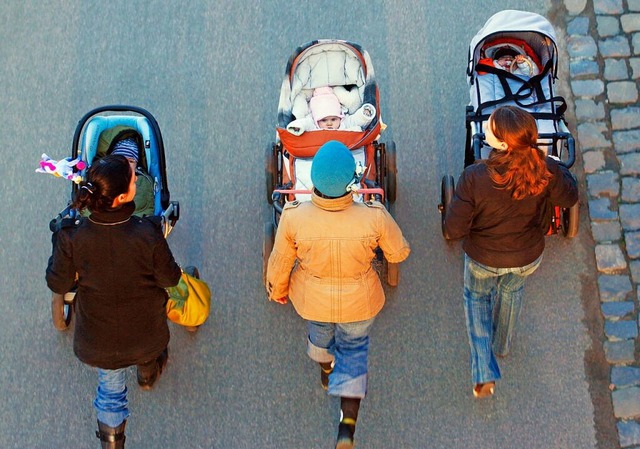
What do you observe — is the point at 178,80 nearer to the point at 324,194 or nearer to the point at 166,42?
the point at 166,42

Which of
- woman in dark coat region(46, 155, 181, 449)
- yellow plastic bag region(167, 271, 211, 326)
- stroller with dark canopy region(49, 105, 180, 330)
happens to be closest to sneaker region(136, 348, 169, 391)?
yellow plastic bag region(167, 271, 211, 326)

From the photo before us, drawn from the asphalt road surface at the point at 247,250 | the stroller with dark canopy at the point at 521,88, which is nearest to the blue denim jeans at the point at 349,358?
the asphalt road surface at the point at 247,250

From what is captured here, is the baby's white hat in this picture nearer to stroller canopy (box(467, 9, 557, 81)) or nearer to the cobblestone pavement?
stroller canopy (box(467, 9, 557, 81))

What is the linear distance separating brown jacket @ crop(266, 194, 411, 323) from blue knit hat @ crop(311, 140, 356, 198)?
71mm

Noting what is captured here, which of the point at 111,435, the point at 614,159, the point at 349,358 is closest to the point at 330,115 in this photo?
the point at 349,358

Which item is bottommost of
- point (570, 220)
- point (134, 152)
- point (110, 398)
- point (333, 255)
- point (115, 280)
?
point (110, 398)

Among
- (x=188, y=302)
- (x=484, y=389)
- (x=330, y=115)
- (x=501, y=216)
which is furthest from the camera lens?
(x=330, y=115)

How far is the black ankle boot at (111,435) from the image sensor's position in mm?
3711

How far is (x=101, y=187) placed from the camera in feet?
10.3

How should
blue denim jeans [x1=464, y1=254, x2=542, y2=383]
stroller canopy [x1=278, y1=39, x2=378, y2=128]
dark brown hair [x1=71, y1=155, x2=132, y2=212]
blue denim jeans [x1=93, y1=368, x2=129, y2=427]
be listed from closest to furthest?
1. dark brown hair [x1=71, y1=155, x2=132, y2=212]
2. blue denim jeans [x1=93, y1=368, x2=129, y2=427]
3. blue denim jeans [x1=464, y1=254, x2=542, y2=383]
4. stroller canopy [x1=278, y1=39, x2=378, y2=128]

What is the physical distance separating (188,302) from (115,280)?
2.57 ft

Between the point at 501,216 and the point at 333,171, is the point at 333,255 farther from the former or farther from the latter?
the point at 501,216

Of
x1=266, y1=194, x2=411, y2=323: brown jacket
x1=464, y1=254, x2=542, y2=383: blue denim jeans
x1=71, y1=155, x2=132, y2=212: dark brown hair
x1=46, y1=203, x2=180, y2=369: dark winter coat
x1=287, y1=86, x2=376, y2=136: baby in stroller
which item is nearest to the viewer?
x1=71, y1=155, x2=132, y2=212: dark brown hair

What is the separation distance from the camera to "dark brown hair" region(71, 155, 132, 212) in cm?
313
